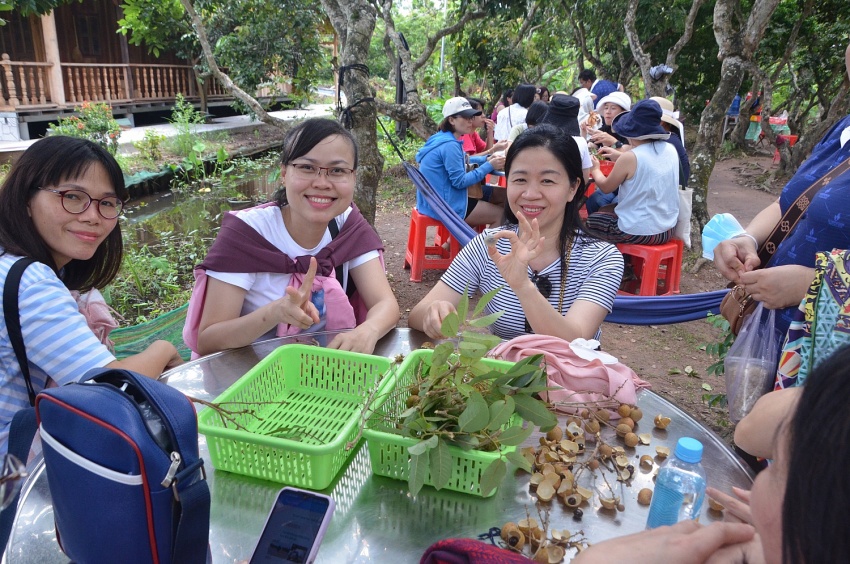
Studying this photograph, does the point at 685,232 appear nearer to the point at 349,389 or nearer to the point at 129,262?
the point at 349,389

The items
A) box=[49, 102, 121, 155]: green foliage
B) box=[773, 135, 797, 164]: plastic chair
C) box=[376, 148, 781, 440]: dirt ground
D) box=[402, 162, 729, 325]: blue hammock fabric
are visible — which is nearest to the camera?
box=[402, 162, 729, 325]: blue hammock fabric

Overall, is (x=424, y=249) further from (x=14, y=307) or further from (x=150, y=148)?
(x=150, y=148)

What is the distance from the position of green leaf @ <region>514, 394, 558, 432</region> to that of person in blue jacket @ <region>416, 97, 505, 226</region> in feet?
11.4

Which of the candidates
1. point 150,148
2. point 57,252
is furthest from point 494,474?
point 150,148

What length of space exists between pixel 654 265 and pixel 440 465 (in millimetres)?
3821

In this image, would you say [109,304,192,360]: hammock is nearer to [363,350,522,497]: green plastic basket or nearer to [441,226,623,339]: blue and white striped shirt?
[441,226,623,339]: blue and white striped shirt

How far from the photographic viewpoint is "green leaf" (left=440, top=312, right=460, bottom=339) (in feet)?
4.00

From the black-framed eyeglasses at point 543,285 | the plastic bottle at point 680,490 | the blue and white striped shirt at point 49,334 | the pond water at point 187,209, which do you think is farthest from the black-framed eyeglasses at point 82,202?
the pond water at point 187,209

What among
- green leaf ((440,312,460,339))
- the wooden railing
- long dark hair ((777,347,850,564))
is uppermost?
the wooden railing

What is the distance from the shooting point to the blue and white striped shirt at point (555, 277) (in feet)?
6.31

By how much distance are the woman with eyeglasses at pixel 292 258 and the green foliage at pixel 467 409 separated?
648 millimetres

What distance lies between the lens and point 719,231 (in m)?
1.92

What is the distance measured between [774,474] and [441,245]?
188 inches

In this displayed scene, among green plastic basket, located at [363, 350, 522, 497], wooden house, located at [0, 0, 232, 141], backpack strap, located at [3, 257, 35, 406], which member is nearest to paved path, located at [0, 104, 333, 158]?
wooden house, located at [0, 0, 232, 141]
